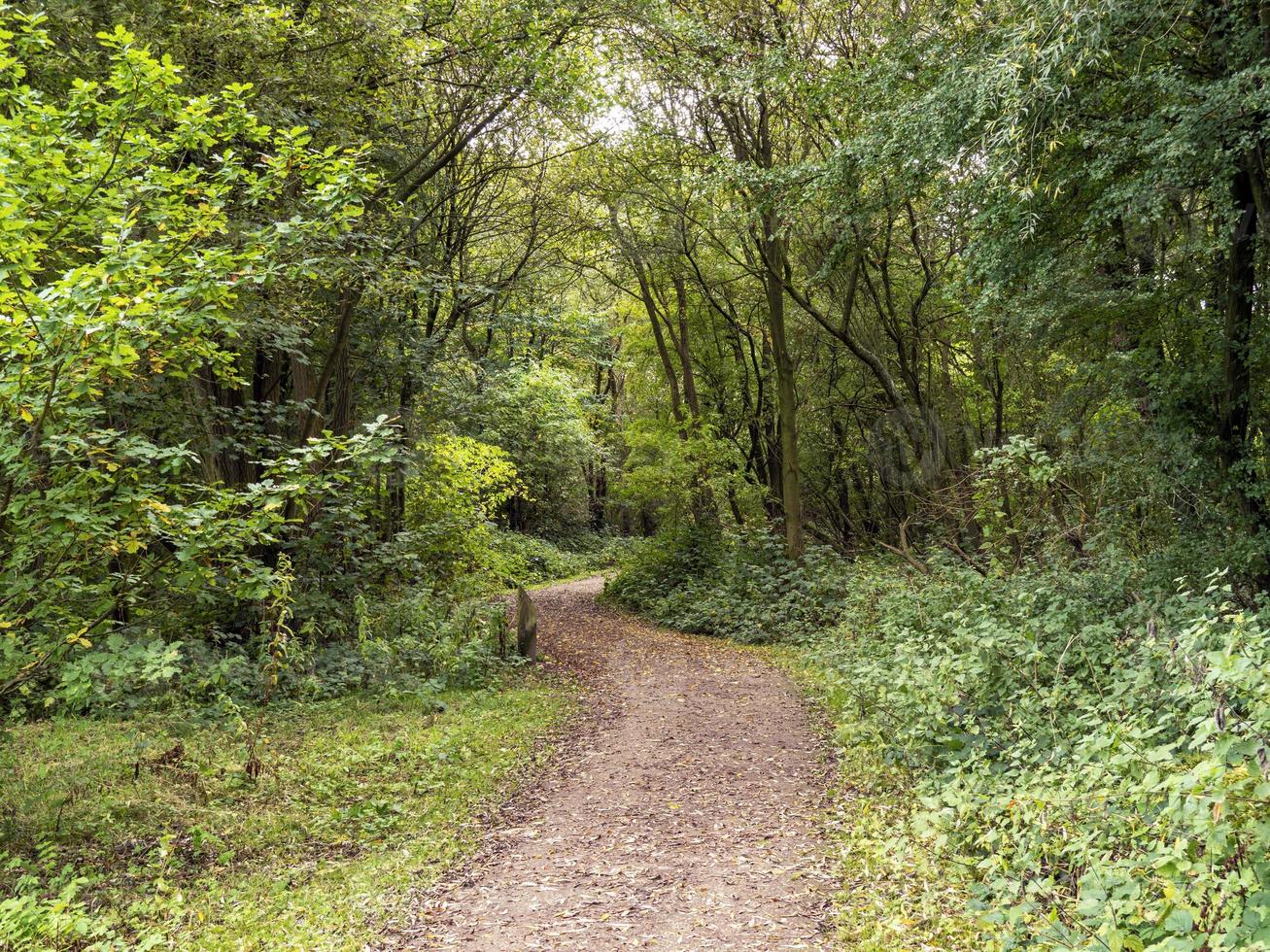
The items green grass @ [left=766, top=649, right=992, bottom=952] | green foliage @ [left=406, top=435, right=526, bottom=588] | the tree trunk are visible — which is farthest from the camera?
the tree trunk

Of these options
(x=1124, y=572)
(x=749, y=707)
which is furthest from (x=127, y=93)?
(x=1124, y=572)

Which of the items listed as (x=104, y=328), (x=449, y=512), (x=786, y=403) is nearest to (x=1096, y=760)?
(x=104, y=328)

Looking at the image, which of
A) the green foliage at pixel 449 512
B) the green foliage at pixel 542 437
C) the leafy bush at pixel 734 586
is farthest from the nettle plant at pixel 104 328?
the green foliage at pixel 542 437

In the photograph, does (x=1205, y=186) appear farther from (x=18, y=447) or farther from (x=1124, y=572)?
(x=18, y=447)

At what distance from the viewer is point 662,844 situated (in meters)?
6.02

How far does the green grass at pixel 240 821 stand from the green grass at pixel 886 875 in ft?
9.24

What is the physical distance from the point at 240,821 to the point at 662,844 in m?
3.22

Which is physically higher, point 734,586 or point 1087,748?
point 1087,748

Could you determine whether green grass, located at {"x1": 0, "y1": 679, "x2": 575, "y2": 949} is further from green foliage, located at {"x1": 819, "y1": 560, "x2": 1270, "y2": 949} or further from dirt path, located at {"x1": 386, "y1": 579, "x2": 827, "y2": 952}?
green foliage, located at {"x1": 819, "y1": 560, "x2": 1270, "y2": 949}

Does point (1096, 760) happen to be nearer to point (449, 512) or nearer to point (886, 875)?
point (886, 875)

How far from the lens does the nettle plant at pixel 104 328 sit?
4.49 meters

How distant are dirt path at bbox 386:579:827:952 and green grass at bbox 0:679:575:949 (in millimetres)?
499

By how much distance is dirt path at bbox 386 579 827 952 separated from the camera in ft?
15.6

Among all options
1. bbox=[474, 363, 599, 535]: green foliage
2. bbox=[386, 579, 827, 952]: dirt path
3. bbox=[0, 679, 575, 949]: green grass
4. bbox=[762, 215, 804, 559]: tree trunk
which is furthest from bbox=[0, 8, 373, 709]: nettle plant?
bbox=[474, 363, 599, 535]: green foliage
